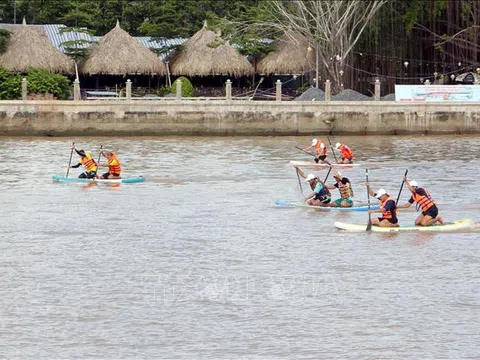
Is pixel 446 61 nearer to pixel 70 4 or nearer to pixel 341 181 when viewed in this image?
pixel 70 4

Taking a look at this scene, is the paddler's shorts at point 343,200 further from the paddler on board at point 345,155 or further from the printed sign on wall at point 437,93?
the printed sign on wall at point 437,93

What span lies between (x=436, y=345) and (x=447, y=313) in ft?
6.30

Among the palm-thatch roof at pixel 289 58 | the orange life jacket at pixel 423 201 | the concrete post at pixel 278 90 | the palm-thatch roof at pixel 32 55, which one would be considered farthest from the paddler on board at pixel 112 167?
the palm-thatch roof at pixel 289 58

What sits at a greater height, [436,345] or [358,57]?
[358,57]

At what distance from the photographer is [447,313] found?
66.3 feet

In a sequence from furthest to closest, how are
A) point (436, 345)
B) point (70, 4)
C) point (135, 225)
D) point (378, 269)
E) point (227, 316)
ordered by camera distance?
point (70, 4) < point (135, 225) < point (378, 269) < point (227, 316) < point (436, 345)

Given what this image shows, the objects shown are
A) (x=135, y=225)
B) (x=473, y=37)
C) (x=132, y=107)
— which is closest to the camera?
(x=135, y=225)

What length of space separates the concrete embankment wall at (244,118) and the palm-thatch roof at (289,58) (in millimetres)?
7271

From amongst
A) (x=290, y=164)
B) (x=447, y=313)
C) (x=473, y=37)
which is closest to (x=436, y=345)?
(x=447, y=313)

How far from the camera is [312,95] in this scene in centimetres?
5650

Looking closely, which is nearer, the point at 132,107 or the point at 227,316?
the point at 227,316

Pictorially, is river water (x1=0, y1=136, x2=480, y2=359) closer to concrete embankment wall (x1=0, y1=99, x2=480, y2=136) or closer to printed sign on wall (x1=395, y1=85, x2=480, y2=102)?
Result: concrete embankment wall (x1=0, y1=99, x2=480, y2=136)

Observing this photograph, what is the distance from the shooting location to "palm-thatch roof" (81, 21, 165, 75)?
5934cm

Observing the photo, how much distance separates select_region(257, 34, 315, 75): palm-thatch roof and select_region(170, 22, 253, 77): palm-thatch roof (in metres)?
0.97
